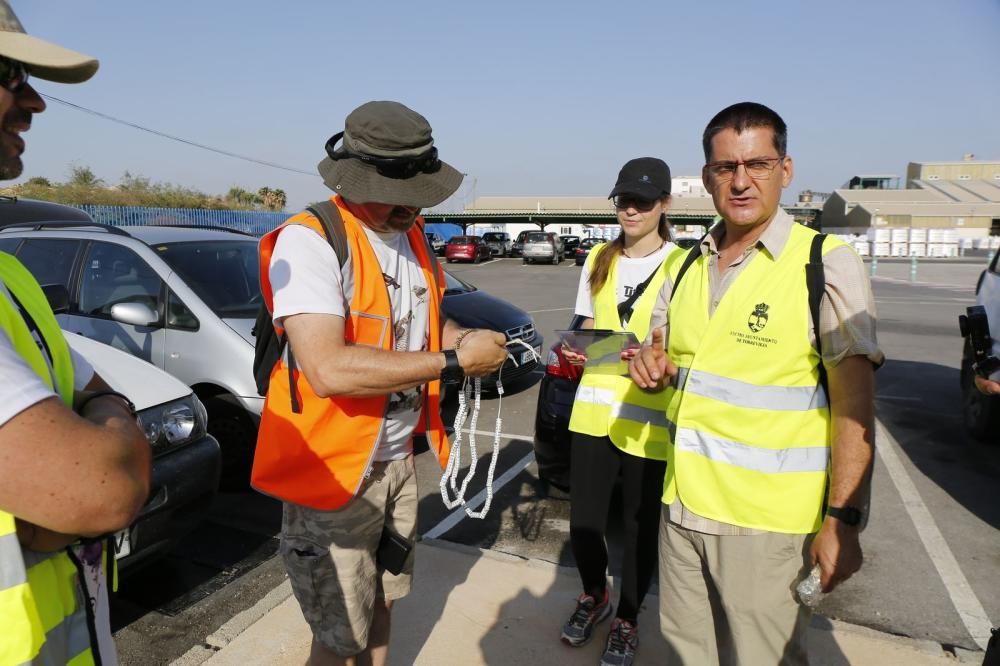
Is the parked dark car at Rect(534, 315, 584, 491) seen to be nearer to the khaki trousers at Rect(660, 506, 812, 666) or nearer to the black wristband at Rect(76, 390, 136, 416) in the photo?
the khaki trousers at Rect(660, 506, 812, 666)

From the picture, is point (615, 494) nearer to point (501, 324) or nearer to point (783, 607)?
point (783, 607)

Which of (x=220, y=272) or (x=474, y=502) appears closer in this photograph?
(x=474, y=502)

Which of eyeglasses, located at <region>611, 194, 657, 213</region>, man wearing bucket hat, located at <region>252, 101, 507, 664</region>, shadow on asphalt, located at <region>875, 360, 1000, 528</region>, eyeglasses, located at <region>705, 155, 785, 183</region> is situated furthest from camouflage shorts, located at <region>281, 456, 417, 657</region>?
shadow on asphalt, located at <region>875, 360, 1000, 528</region>

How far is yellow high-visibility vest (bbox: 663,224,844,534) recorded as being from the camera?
1.79 metres

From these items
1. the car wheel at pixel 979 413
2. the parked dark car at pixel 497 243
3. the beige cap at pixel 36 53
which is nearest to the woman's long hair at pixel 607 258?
the beige cap at pixel 36 53

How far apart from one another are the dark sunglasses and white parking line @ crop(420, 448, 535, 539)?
6.61 feet

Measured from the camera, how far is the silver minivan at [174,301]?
4285mm

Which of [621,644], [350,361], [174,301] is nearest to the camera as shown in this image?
[350,361]

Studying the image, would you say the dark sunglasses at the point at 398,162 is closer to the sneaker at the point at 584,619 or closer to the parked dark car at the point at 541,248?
the sneaker at the point at 584,619

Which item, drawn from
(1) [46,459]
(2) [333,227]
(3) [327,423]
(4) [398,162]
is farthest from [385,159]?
(1) [46,459]

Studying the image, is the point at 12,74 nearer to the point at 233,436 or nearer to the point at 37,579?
the point at 37,579

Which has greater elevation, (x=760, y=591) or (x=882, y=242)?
(x=760, y=591)

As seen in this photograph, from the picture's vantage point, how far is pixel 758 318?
5.97ft

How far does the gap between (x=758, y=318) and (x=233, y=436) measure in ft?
12.1
